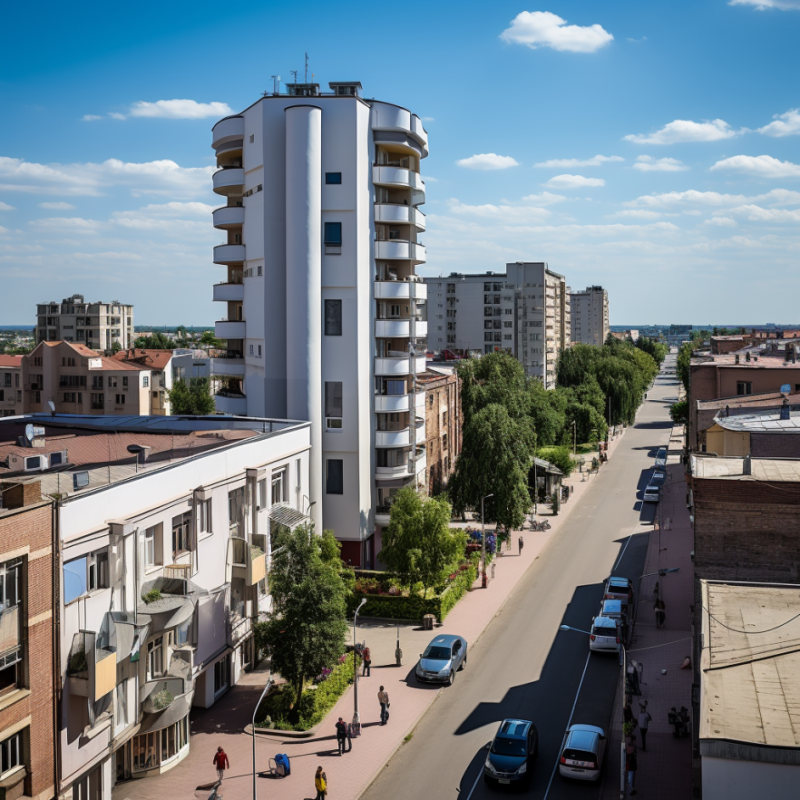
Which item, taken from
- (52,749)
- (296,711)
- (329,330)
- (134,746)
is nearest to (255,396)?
(329,330)

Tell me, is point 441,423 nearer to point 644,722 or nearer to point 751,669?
point 644,722

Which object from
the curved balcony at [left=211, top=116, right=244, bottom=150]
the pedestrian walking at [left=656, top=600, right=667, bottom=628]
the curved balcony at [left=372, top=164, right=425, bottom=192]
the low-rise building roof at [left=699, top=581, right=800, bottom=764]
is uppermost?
the curved balcony at [left=211, top=116, right=244, bottom=150]

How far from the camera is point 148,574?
2811 cm

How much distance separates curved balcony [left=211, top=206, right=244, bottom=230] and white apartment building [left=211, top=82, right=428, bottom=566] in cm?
7

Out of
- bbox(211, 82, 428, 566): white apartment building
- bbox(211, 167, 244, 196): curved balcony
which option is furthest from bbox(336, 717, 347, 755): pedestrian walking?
bbox(211, 167, 244, 196): curved balcony

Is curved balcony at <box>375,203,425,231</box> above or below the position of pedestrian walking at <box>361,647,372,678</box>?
above

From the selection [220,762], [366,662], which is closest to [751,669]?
[220,762]

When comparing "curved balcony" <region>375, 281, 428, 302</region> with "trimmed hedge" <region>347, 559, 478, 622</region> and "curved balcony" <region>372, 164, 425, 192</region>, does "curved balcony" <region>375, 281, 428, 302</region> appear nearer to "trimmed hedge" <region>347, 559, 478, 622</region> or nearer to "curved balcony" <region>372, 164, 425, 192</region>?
"curved balcony" <region>372, 164, 425, 192</region>

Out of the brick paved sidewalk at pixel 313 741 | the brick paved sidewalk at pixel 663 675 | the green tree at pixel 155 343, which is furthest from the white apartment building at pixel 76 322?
the brick paved sidewalk at pixel 313 741

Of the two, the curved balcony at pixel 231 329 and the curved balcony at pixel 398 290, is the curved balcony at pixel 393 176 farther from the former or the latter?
the curved balcony at pixel 231 329

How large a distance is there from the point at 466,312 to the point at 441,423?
67628mm

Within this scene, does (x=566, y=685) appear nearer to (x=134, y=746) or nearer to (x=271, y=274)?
(x=134, y=746)

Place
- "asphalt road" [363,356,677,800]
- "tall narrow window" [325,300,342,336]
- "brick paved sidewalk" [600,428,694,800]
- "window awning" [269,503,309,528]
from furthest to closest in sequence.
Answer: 1. "tall narrow window" [325,300,342,336]
2. "window awning" [269,503,309,528]
3. "asphalt road" [363,356,677,800]
4. "brick paved sidewalk" [600,428,694,800]

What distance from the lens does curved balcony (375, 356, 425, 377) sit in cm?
5175
